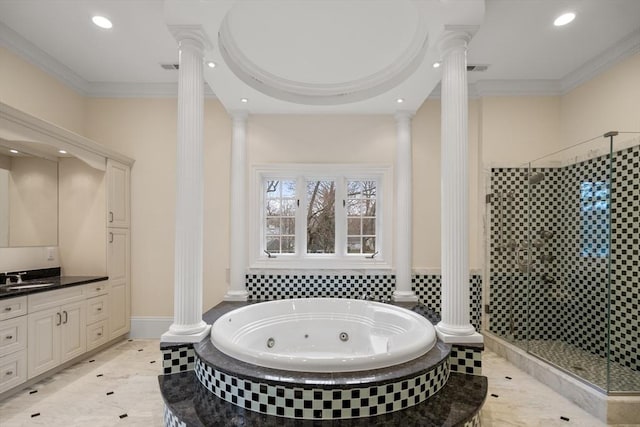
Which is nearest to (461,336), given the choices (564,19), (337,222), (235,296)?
(337,222)

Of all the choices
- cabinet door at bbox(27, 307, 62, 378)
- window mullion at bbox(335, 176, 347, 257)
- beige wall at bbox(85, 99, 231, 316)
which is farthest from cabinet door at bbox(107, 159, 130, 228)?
window mullion at bbox(335, 176, 347, 257)

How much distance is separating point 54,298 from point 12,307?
34 cm

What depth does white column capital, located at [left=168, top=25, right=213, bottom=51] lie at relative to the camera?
207 cm

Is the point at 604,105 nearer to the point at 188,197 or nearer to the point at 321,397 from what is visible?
the point at 321,397

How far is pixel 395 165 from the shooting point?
12.0 feet

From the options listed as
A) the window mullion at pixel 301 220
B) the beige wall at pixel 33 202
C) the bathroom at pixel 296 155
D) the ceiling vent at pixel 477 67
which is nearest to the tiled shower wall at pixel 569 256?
the bathroom at pixel 296 155

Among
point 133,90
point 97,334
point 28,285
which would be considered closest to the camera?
point 28,285

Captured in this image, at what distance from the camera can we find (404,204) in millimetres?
3525

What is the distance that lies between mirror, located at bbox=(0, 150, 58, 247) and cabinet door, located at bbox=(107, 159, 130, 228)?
527 millimetres

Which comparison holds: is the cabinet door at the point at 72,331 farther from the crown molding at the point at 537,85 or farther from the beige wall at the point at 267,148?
the crown molding at the point at 537,85

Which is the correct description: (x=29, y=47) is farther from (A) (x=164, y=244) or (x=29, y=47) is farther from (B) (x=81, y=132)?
(A) (x=164, y=244)

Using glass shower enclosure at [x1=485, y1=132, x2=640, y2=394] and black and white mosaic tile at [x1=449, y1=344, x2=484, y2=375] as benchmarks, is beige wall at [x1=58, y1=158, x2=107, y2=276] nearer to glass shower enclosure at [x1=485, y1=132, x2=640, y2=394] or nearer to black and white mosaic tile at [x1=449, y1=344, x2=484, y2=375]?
black and white mosaic tile at [x1=449, y1=344, x2=484, y2=375]

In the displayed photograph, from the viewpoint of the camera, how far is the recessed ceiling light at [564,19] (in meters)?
2.43

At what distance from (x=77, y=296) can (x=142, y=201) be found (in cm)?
119
